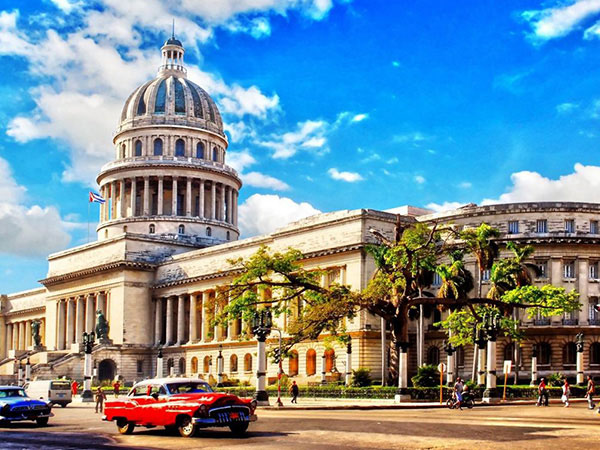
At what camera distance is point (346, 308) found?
60.0 meters

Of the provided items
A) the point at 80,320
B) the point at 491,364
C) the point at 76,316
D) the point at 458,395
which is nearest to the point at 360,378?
the point at 491,364

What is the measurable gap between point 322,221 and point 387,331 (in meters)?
12.9

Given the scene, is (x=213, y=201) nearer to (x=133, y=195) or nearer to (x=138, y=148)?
(x=133, y=195)

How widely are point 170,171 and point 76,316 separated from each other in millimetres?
22224

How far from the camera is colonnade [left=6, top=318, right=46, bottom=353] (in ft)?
469

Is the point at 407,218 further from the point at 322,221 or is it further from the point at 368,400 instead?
the point at 368,400

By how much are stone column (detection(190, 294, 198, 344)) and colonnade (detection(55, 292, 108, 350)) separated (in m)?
12.7

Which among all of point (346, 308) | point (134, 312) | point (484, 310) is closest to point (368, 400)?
point (346, 308)

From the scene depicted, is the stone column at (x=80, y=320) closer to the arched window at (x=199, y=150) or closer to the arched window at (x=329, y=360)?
the arched window at (x=199, y=150)

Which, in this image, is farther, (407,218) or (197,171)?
(197,171)

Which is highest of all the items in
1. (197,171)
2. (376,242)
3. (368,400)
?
(197,171)

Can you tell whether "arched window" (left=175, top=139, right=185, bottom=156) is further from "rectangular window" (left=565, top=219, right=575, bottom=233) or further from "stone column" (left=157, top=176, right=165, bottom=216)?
"rectangular window" (left=565, top=219, right=575, bottom=233)

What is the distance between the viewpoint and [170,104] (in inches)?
5084

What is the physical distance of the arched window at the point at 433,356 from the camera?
81750 millimetres
